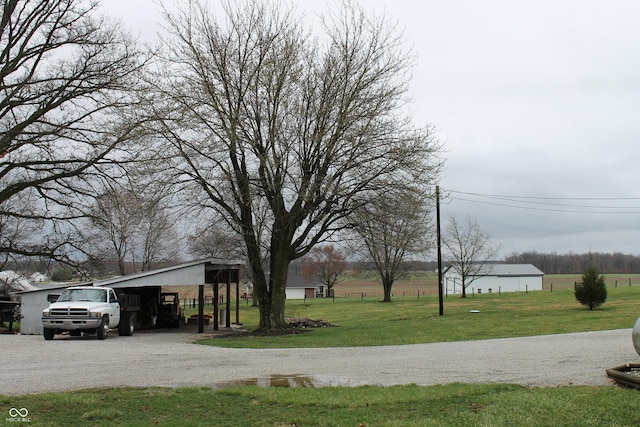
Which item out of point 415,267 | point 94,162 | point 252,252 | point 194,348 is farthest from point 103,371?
point 415,267

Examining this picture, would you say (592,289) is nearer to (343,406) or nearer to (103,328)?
(103,328)

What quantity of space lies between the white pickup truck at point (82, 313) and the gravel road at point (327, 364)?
180cm

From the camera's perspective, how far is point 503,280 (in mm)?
99688

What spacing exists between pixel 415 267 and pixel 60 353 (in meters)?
64.4

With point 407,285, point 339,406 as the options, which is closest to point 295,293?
point 407,285

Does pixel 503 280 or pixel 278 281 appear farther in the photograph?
pixel 503 280

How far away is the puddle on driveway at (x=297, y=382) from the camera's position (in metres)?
Result: 11.3

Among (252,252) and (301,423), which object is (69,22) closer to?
(252,252)

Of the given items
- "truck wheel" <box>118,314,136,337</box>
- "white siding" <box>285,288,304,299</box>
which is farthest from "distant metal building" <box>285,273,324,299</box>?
"truck wheel" <box>118,314,136,337</box>

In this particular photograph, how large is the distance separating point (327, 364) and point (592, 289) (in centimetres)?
2370

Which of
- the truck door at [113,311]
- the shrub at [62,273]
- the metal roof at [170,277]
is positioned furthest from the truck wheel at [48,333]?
the shrub at [62,273]

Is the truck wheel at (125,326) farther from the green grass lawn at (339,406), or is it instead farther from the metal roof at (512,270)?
the metal roof at (512,270)

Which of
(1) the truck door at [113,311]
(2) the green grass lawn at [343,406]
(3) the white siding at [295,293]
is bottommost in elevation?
(3) the white siding at [295,293]

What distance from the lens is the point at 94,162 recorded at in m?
22.6
